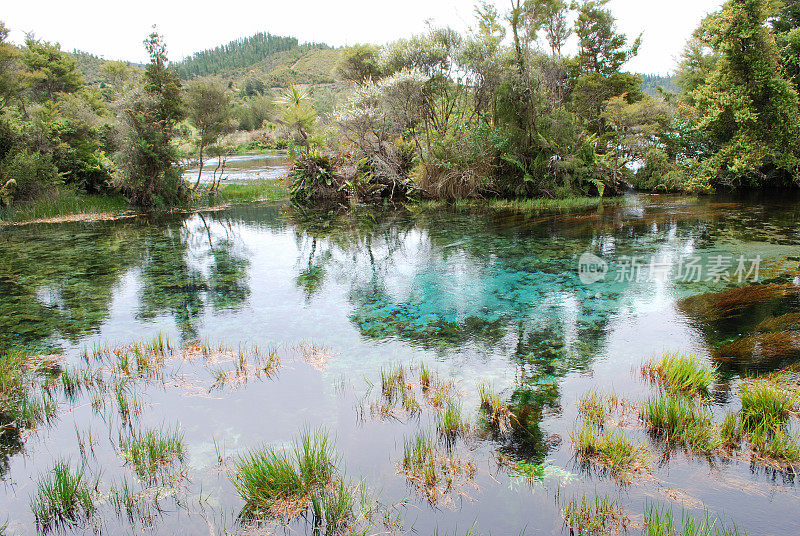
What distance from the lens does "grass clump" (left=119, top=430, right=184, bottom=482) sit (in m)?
3.93

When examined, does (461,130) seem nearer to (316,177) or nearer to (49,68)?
(316,177)

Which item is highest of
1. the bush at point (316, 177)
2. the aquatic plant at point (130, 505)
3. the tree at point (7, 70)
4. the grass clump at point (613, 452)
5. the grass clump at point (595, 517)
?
the tree at point (7, 70)

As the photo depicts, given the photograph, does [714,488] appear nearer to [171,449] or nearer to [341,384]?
[341,384]

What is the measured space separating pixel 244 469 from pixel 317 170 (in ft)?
57.6

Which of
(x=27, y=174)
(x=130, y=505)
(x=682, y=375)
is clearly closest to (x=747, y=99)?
(x=682, y=375)

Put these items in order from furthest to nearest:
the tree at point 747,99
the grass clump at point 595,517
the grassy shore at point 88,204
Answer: the grassy shore at point 88,204 → the tree at point 747,99 → the grass clump at point 595,517

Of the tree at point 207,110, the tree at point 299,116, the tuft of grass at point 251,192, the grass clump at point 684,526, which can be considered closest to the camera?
the grass clump at point 684,526

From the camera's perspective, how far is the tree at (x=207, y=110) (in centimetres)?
1897

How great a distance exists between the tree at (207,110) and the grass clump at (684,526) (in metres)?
19.9

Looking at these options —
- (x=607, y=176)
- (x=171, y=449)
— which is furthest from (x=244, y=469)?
(x=607, y=176)

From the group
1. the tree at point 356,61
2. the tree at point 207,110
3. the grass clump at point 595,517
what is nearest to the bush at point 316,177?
the tree at point 207,110

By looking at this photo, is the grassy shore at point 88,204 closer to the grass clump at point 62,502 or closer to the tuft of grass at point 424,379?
the grass clump at point 62,502

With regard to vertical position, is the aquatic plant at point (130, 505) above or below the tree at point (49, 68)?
below

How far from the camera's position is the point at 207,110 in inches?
761
